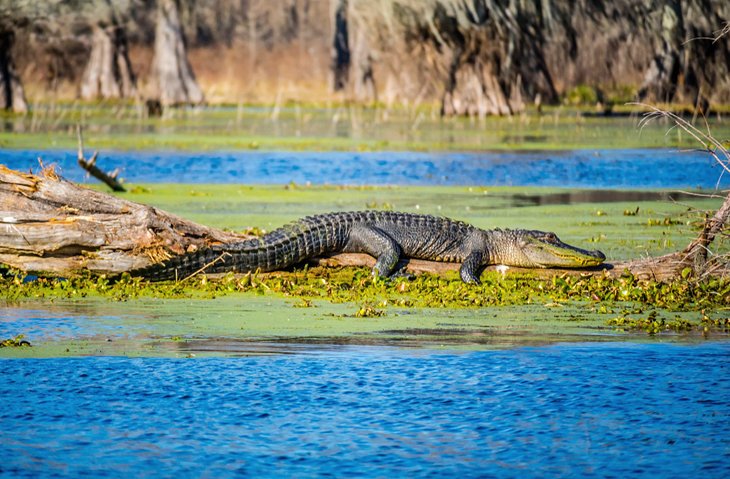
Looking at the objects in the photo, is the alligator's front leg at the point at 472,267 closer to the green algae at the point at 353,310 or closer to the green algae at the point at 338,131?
the green algae at the point at 353,310

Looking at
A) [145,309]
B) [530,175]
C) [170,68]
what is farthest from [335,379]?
[170,68]

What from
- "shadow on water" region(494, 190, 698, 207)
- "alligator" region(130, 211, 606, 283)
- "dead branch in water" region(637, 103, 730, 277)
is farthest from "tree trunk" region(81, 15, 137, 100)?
"dead branch in water" region(637, 103, 730, 277)

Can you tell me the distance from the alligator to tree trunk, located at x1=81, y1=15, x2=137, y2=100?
5456cm

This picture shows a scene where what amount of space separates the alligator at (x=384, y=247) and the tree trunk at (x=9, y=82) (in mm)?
42096

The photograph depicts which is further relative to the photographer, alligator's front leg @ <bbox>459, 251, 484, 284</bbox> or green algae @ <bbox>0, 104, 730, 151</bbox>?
green algae @ <bbox>0, 104, 730, 151</bbox>

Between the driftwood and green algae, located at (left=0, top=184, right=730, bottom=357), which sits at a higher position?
the driftwood

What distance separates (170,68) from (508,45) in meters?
21.4

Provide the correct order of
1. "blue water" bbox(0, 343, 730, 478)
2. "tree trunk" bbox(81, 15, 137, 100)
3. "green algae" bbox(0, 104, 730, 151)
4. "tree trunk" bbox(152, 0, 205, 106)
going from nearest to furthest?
"blue water" bbox(0, 343, 730, 478), "green algae" bbox(0, 104, 730, 151), "tree trunk" bbox(152, 0, 205, 106), "tree trunk" bbox(81, 15, 137, 100)

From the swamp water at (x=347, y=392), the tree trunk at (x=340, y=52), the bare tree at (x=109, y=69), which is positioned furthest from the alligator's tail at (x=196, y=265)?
the tree trunk at (x=340, y=52)

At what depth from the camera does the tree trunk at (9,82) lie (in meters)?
51.8

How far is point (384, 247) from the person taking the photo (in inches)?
490

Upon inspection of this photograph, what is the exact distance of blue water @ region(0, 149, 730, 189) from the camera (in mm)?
24547

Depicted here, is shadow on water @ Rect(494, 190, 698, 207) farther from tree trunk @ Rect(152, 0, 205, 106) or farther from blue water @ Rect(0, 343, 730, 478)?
tree trunk @ Rect(152, 0, 205, 106)

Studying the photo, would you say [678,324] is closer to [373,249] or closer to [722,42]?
[373,249]
